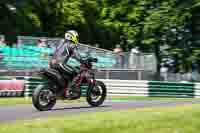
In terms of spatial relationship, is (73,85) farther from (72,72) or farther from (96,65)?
(96,65)

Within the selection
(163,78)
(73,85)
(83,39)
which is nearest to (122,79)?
(163,78)

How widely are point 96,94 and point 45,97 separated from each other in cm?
180

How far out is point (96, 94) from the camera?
572 inches

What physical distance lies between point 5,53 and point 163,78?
391 inches

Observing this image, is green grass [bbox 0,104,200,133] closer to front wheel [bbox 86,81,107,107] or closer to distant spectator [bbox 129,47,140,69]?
front wheel [bbox 86,81,107,107]

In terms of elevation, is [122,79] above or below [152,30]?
below

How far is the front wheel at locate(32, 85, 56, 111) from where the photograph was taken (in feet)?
42.2

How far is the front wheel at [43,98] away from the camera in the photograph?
42.2 feet

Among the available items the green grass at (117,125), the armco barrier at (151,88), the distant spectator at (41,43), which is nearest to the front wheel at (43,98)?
the green grass at (117,125)

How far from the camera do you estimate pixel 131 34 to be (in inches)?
1171

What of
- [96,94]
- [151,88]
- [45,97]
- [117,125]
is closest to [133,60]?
[151,88]

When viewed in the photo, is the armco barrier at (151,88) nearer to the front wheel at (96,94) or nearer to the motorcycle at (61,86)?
the front wheel at (96,94)

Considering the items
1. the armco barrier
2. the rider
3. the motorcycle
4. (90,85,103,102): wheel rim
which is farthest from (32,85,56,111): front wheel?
the armco barrier

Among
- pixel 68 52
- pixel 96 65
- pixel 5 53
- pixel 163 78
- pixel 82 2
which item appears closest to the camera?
pixel 68 52
